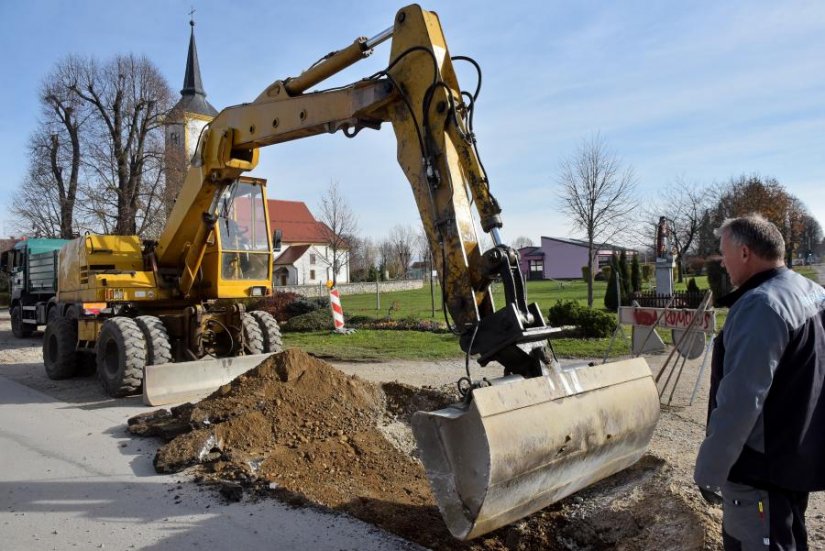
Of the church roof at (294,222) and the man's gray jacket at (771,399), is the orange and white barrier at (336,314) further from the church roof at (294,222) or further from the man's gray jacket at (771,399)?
the church roof at (294,222)

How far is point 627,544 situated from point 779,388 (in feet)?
5.71

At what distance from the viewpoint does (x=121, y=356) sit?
8.73 meters

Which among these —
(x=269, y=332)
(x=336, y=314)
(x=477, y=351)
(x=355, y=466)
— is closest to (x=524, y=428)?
(x=477, y=351)

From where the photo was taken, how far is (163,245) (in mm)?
10156

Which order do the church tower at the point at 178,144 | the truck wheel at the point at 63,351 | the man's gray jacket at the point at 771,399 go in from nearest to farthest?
the man's gray jacket at the point at 771,399, the truck wheel at the point at 63,351, the church tower at the point at 178,144

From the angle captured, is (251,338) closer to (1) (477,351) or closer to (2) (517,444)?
(1) (477,351)

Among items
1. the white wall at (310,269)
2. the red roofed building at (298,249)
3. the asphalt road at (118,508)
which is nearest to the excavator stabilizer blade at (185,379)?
the asphalt road at (118,508)

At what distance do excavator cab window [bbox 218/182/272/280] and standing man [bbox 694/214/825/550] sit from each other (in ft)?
27.0

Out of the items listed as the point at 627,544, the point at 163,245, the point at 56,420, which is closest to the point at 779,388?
the point at 627,544

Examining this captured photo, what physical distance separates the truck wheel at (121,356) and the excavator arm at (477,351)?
4.39 m

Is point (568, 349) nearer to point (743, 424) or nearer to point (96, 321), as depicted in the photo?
point (96, 321)

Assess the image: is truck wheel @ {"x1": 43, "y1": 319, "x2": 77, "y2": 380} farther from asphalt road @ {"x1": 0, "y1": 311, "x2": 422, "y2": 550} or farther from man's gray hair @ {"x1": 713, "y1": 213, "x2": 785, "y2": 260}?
man's gray hair @ {"x1": 713, "y1": 213, "x2": 785, "y2": 260}

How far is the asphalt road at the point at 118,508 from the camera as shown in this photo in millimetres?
4051

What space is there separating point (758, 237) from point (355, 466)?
391 centimetres
